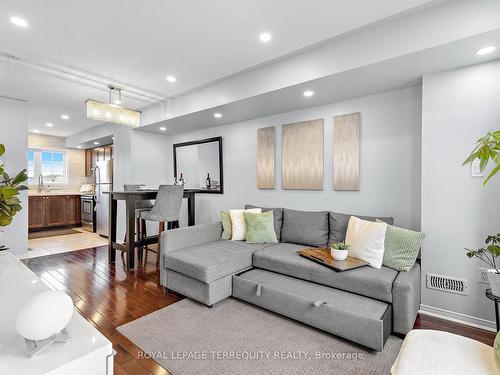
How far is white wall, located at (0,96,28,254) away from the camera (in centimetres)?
399

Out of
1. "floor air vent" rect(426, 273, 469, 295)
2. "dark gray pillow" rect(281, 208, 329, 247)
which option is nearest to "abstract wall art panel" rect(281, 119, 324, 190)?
"dark gray pillow" rect(281, 208, 329, 247)

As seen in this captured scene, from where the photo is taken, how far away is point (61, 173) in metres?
7.36

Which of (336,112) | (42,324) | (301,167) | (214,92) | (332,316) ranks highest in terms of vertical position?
(214,92)

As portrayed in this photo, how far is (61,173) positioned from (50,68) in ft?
17.6

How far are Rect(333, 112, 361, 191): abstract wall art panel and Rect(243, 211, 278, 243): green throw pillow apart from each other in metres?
0.95

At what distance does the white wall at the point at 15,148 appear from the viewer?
3.99 metres

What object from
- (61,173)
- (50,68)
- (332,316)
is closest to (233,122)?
(50,68)

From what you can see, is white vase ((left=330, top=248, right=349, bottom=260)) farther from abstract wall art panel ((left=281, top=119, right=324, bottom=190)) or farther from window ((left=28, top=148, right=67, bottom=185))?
window ((left=28, top=148, right=67, bottom=185))

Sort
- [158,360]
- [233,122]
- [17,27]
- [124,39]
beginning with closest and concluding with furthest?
1. [158,360]
2. [17,27]
3. [124,39]
4. [233,122]

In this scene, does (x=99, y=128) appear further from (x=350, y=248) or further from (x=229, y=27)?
(x=350, y=248)

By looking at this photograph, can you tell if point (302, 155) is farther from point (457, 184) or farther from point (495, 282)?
point (495, 282)

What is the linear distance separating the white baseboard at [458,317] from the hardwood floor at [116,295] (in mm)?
55

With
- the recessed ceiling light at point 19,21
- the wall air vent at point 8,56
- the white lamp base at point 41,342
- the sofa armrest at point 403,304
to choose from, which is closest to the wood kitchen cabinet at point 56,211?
the wall air vent at point 8,56

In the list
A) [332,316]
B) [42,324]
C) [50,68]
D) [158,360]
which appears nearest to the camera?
[42,324]
